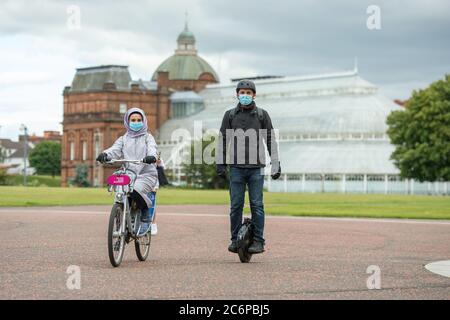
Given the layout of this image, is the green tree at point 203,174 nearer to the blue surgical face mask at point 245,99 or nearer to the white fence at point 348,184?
the white fence at point 348,184

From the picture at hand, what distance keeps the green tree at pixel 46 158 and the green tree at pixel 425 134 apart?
93705 mm

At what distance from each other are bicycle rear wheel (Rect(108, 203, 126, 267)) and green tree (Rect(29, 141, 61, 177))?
155937mm

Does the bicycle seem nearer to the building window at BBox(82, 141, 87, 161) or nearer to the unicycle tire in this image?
the unicycle tire

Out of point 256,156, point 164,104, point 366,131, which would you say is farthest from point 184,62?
point 256,156

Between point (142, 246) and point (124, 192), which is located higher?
point (124, 192)

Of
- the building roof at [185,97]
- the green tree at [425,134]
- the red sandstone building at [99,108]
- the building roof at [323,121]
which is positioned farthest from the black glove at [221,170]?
the building roof at [185,97]

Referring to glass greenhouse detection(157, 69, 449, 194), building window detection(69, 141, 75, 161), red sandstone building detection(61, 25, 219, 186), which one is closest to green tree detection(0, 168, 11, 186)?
glass greenhouse detection(157, 69, 449, 194)

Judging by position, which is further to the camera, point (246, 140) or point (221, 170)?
point (246, 140)

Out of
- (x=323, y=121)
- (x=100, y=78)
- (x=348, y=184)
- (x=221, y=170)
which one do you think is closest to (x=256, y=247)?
(x=221, y=170)

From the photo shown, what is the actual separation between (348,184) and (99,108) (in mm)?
47856

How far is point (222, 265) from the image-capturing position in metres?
13.2

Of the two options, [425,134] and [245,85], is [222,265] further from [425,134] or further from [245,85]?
[425,134]
